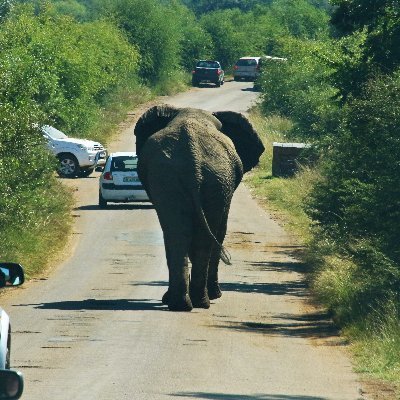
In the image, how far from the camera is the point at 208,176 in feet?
63.0

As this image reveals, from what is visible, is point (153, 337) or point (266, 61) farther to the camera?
point (266, 61)

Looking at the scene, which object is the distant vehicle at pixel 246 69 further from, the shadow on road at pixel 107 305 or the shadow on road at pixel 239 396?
the shadow on road at pixel 239 396

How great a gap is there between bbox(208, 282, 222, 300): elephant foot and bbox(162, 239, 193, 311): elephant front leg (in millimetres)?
1587

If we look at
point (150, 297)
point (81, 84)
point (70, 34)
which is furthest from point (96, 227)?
point (70, 34)

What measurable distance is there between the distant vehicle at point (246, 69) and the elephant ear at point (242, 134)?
6421cm

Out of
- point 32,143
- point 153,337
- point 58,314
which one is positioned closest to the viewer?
point 153,337

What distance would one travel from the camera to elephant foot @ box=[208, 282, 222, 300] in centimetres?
2045

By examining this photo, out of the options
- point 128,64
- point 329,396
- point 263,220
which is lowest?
point 128,64

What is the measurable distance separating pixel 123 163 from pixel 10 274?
3026 cm

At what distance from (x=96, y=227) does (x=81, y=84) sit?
2085 centimetres

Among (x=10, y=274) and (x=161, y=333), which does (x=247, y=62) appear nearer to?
(x=161, y=333)

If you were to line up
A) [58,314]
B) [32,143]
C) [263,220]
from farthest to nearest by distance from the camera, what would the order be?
1. [263,220]
2. [32,143]
3. [58,314]

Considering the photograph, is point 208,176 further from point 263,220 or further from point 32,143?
point 263,220

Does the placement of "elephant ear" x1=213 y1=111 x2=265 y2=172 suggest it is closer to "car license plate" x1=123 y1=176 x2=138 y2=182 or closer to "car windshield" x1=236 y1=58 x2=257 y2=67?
"car license plate" x1=123 y1=176 x2=138 y2=182
